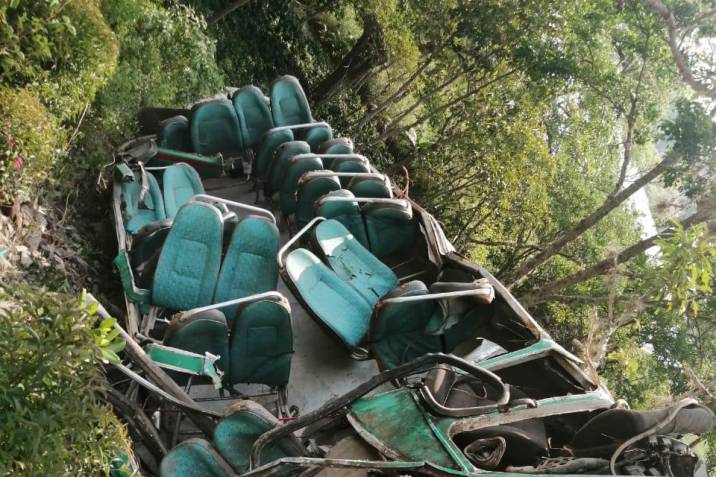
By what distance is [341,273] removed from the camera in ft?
17.8

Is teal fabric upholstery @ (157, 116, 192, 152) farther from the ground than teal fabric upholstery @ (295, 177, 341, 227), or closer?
closer

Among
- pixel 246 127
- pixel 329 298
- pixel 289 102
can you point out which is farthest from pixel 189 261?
pixel 289 102

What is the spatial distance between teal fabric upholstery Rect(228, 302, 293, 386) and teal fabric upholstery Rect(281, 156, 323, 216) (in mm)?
2356

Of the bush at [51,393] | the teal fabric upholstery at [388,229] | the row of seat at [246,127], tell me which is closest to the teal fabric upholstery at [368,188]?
the teal fabric upholstery at [388,229]

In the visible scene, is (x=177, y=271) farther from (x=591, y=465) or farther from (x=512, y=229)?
(x=512, y=229)

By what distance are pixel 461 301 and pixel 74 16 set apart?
146 inches

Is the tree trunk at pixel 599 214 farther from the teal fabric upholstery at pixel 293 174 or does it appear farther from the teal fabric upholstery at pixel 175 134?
the teal fabric upholstery at pixel 175 134

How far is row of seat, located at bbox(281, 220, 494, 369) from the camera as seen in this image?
463 centimetres

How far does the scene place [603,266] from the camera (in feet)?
28.8

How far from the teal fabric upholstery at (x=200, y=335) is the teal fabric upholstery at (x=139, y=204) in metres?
1.89

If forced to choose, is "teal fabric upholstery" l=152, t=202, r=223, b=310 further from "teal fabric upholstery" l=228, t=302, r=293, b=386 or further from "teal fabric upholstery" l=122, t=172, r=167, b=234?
"teal fabric upholstery" l=122, t=172, r=167, b=234

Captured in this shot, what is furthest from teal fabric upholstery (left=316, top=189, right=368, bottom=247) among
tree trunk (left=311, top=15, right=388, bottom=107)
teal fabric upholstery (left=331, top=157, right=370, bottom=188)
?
tree trunk (left=311, top=15, right=388, bottom=107)

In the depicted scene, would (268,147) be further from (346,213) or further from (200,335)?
(200,335)

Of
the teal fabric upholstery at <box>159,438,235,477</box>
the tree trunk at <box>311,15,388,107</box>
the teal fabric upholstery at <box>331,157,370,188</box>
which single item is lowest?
the teal fabric upholstery at <box>159,438,235,477</box>
